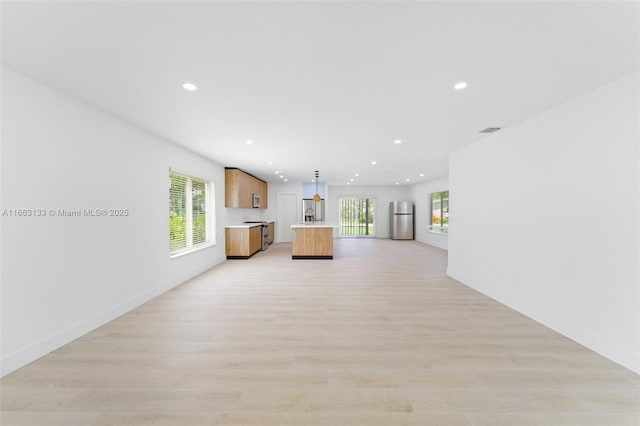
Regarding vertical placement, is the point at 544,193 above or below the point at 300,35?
below

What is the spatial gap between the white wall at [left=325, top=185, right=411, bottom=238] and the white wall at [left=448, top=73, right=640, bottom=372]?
7150 millimetres

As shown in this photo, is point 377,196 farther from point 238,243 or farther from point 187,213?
point 187,213

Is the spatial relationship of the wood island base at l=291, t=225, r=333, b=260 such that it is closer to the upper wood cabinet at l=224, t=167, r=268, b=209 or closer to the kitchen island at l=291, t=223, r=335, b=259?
the kitchen island at l=291, t=223, r=335, b=259

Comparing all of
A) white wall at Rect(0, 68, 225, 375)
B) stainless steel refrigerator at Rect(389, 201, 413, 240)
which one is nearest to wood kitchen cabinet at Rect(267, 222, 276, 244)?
stainless steel refrigerator at Rect(389, 201, 413, 240)

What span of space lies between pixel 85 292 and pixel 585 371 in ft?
15.9

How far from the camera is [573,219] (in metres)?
2.56

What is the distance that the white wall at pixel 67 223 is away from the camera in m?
2.03

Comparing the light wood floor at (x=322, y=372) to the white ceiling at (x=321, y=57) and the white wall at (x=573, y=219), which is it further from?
the white ceiling at (x=321, y=57)

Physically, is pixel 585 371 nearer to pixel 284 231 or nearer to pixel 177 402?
pixel 177 402

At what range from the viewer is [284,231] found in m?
9.88

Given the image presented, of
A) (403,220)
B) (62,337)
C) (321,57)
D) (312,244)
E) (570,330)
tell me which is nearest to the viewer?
(321,57)

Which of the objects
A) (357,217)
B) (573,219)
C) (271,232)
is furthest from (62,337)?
(357,217)

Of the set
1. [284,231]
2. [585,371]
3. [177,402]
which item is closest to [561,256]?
[585,371]

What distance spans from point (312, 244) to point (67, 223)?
192 inches
